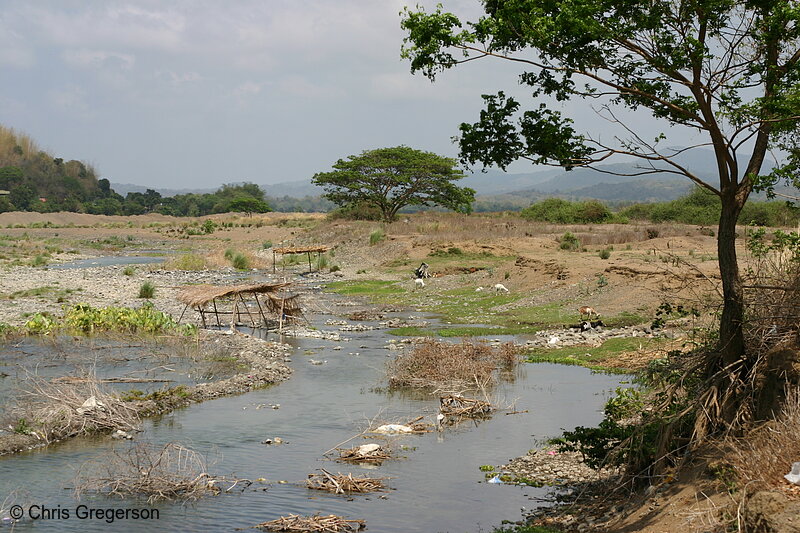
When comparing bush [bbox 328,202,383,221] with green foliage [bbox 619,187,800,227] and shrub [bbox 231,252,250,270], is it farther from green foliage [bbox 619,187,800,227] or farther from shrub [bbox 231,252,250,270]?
green foliage [bbox 619,187,800,227]

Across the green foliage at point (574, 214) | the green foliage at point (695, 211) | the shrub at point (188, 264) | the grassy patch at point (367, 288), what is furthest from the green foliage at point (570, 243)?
the shrub at point (188, 264)

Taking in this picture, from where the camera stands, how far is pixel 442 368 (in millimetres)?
16062

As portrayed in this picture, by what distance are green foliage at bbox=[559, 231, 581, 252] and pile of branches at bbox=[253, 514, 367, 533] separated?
31447mm

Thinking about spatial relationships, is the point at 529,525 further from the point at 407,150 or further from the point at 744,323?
the point at 407,150

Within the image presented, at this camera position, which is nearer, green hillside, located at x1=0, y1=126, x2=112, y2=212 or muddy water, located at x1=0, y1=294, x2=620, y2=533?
muddy water, located at x1=0, y1=294, x2=620, y2=533

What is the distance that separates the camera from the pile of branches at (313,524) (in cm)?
855

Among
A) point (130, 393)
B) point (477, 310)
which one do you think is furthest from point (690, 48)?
point (477, 310)

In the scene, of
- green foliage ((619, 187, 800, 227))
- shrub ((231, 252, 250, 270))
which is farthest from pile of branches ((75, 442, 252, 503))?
green foliage ((619, 187, 800, 227))

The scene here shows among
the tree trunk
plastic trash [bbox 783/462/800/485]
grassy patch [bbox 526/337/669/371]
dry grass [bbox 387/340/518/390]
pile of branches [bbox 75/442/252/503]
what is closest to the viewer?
plastic trash [bbox 783/462/800/485]

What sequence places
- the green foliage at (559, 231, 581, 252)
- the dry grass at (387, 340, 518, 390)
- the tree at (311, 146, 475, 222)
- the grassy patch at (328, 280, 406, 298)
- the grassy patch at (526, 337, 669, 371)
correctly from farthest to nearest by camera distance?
the tree at (311, 146, 475, 222) → the green foliage at (559, 231, 581, 252) → the grassy patch at (328, 280, 406, 298) → the grassy patch at (526, 337, 669, 371) → the dry grass at (387, 340, 518, 390)

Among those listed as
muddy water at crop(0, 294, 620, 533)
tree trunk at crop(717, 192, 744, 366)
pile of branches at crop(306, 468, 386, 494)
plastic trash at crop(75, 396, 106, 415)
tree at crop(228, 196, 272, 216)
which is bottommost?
muddy water at crop(0, 294, 620, 533)

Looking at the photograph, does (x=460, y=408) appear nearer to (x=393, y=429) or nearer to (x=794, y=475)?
(x=393, y=429)

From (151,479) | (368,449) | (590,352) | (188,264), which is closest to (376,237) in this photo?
(188,264)

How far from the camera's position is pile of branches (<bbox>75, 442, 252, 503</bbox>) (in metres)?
9.72
